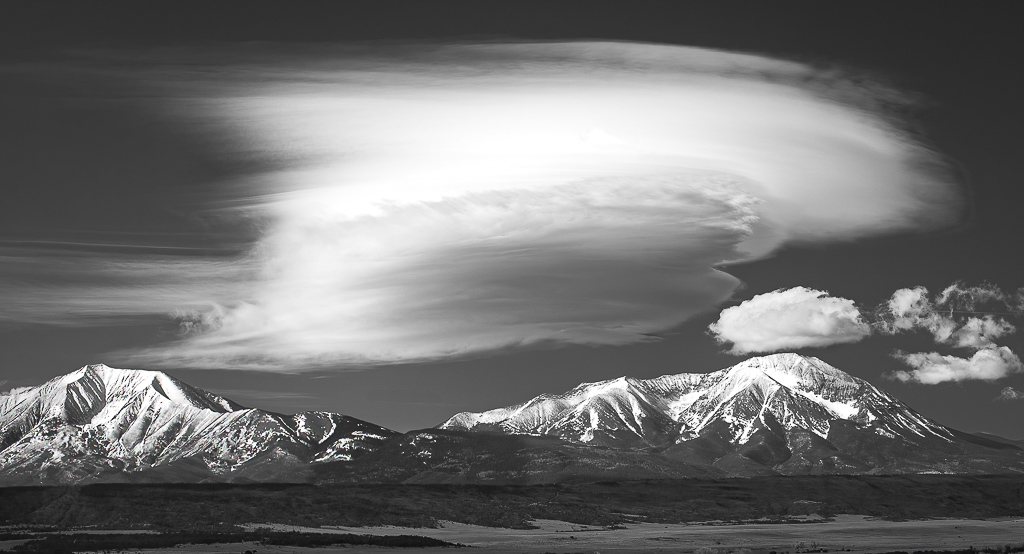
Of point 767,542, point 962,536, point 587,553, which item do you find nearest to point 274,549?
point 587,553

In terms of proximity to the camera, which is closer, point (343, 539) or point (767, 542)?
point (343, 539)

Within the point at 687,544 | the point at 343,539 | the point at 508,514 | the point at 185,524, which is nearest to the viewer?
the point at 343,539

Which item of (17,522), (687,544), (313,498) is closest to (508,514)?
(313,498)

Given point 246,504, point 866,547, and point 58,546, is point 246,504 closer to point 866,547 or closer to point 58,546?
point 58,546

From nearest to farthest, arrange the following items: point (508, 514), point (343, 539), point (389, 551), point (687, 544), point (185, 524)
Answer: point (389, 551) < point (343, 539) < point (687, 544) < point (185, 524) < point (508, 514)

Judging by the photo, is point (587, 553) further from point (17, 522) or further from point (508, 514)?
point (17, 522)

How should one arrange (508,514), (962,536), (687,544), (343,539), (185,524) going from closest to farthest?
1. (343,539)
2. (687,544)
3. (185,524)
4. (962,536)
5. (508,514)
